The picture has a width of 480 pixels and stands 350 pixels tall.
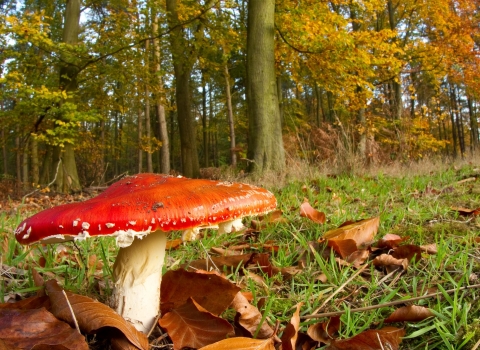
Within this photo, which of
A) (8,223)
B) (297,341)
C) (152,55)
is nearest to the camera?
(297,341)

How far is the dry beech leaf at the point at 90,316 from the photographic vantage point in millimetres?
1201

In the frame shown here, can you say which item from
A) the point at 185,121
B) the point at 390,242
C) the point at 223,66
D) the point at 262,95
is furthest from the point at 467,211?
the point at 223,66

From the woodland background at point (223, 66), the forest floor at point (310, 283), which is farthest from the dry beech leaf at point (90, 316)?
the woodland background at point (223, 66)

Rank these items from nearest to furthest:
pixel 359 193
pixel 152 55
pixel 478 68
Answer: pixel 359 193 → pixel 152 55 → pixel 478 68

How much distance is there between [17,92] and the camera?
9.71 m

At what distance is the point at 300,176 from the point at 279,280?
3.60 meters

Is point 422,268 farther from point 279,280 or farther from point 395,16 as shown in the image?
point 395,16

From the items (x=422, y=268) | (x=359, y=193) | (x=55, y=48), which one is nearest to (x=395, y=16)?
(x=55, y=48)

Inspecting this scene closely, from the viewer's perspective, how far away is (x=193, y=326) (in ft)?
4.38

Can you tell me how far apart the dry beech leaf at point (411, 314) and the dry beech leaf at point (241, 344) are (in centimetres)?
50

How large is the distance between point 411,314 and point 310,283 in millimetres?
494

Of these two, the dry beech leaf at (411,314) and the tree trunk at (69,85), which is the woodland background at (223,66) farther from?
the dry beech leaf at (411,314)

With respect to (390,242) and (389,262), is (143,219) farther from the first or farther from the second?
(390,242)

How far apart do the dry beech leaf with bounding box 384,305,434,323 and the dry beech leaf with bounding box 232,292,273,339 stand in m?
0.45
